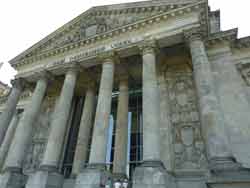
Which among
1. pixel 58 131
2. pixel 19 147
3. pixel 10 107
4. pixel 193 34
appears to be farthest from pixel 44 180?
pixel 193 34

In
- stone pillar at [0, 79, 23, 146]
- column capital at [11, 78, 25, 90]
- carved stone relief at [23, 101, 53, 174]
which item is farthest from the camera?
column capital at [11, 78, 25, 90]

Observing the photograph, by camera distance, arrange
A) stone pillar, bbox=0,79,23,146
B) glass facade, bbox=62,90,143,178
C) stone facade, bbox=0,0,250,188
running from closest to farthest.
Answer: stone facade, bbox=0,0,250,188 < glass facade, bbox=62,90,143,178 < stone pillar, bbox=0,79,23,146

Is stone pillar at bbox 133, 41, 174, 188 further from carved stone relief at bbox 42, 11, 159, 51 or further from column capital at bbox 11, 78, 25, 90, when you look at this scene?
column capital at bbox 11, 78, 25, 90

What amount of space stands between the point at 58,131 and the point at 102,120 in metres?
3.46

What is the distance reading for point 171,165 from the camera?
38.0ft

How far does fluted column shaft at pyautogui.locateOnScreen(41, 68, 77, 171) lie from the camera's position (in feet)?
39.5

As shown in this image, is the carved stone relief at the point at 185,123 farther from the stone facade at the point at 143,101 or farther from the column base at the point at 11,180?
the column base at the point at 11,180

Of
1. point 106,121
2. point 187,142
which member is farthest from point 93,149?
point 187,142

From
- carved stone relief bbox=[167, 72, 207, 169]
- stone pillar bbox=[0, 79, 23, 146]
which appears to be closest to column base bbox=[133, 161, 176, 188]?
carved stone relief bbox=[167, 72, 207, 169]

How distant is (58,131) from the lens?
1283cm

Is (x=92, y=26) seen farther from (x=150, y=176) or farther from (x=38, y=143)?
(x=150, y=176)

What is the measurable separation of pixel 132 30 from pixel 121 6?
2625 millimetres

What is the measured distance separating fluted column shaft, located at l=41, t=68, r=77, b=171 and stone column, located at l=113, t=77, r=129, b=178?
3652 millimetres

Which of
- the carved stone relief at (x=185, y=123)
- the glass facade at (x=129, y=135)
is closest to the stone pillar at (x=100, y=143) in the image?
the glass facade at (x=129, y=135)
